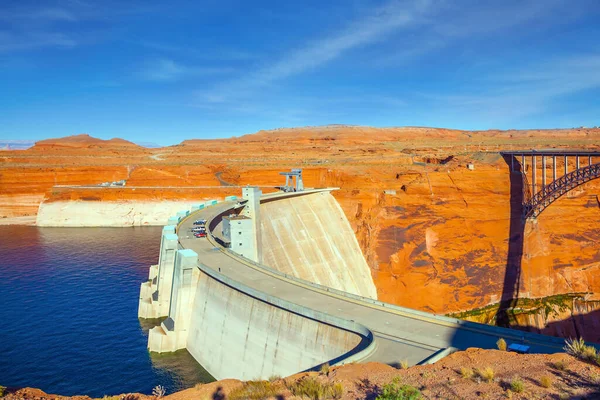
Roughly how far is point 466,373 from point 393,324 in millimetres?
6580

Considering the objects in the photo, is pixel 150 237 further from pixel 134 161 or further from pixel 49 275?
pixel 134 161

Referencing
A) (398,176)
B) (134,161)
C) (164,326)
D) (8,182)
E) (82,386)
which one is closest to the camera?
(82,386)

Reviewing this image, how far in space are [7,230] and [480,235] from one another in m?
62.9

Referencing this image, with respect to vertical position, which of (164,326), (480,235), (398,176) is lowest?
(164,326)

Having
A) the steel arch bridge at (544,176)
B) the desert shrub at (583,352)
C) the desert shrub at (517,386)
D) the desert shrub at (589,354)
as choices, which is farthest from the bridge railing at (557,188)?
the desert shrub at (517,386)

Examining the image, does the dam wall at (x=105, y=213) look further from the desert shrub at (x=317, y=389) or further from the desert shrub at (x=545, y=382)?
the desert shrub at (x=545, y=382)

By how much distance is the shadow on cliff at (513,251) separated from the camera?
42750mm

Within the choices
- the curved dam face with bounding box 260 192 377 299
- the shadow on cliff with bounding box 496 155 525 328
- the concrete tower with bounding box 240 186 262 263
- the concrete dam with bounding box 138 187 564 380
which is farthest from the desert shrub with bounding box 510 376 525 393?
the shadow on cliff with bounding box 496 155 525 328

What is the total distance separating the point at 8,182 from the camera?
75125mm

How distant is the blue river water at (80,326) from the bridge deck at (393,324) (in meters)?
5.87

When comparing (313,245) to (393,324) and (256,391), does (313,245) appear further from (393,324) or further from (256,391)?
(256,391)

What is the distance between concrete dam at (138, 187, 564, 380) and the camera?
1659 cm

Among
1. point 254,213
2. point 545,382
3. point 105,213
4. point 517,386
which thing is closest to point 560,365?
point 545,382

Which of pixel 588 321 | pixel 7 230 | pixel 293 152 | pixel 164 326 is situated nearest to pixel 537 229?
pixel 588 321
